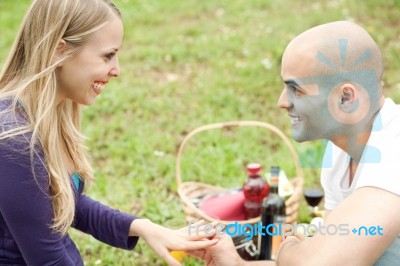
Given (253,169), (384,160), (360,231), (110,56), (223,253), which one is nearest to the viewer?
(360,231)

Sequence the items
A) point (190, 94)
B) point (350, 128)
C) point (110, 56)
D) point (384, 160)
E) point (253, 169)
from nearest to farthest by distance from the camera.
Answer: point (384, 160)
point (350, 128)
point (110, 56)
point (253, 169)
point (190, 94)

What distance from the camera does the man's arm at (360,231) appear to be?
5.87ft

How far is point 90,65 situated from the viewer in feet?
6.79

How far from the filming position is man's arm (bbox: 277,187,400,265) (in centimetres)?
179

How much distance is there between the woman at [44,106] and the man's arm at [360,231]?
1.79ft

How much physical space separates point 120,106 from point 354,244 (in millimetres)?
3223

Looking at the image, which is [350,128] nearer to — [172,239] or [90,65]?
[172,239]

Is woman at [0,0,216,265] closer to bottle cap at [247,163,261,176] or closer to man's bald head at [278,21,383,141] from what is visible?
man's bald head at [278,21,383,141]

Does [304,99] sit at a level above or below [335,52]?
below

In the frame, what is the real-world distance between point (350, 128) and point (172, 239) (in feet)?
2.73

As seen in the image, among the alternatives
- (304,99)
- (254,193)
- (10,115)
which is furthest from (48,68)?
(254,193)

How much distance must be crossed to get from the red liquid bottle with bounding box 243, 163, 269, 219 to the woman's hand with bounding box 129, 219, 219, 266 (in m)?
0.81

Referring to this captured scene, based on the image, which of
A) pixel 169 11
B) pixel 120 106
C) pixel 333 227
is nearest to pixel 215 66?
pixel 120 106

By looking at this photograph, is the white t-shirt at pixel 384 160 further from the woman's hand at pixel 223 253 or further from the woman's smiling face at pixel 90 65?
the woman's smiling face at pixel 90 65
